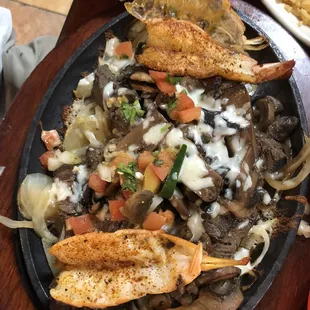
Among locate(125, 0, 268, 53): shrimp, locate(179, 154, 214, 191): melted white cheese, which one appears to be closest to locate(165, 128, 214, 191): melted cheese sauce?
locate(179, 154, 214, 191): melted white cheese

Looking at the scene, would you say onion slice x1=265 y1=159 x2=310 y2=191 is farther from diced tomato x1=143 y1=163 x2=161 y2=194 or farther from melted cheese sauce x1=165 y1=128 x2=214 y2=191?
diced tomato x1=143 y1=163 x2=161 y2=194

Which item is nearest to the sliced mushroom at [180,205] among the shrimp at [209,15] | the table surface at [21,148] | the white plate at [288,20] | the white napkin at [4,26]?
the table surface at [21,148]

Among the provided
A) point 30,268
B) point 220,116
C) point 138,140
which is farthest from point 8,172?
point 220,116

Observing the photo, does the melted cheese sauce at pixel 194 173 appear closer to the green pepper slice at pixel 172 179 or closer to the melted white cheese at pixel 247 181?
the green pepper slice at pixel 172 179

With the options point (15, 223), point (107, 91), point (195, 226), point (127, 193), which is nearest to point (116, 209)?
point (127, 193)

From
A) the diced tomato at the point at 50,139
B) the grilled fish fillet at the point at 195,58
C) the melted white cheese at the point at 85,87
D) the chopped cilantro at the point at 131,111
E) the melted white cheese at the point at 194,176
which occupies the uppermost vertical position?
the grilled fish fillet at the point at 195,58

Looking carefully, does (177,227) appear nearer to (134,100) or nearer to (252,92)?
(134,100)
